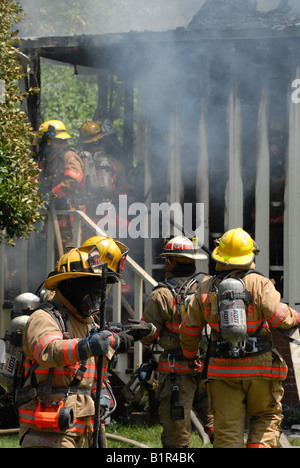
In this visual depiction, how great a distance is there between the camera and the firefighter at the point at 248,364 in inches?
202

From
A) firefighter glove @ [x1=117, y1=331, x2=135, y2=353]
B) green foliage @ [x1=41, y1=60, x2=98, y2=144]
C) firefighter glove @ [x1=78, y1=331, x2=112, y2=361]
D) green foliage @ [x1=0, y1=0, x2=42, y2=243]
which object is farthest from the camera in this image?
green foliage @ [x1=41, y1=60, x2=98, y2=144]

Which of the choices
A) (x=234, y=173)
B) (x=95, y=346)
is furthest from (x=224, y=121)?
(x=95, y=346)

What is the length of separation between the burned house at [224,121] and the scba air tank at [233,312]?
3.23m

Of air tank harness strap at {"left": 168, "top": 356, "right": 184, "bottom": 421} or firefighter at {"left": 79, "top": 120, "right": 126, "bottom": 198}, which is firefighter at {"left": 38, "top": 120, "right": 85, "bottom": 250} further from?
air tank harness strap at {"left": 168, "top": 356, "right": 184, "bottom": 421}

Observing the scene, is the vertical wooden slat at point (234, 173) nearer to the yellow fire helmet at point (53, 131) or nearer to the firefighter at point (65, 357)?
the yellow fire helmet at point (53, 131)

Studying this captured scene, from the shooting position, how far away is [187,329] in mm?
5586

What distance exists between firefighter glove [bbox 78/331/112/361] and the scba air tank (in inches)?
49.8

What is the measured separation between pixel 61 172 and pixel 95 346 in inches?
193

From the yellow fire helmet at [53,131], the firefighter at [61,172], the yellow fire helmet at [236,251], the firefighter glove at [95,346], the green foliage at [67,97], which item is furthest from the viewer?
the green foliage at [67,97]

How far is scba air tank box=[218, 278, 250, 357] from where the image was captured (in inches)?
A: 196

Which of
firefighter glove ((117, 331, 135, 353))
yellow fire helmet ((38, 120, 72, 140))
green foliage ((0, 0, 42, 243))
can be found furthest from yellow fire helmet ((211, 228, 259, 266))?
yellow fire helmet ((38, 120, 72, 140))

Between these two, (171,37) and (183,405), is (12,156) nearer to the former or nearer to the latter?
(183,405)

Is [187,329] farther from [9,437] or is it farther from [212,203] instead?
[212,203]

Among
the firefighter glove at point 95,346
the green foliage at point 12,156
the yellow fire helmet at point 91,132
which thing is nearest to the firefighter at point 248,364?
the firefighter glove at point 95,346
